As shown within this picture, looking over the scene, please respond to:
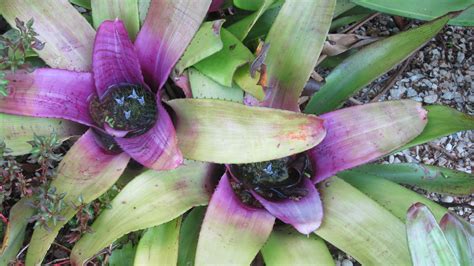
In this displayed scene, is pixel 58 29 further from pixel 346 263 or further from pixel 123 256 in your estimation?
pixel 346 263

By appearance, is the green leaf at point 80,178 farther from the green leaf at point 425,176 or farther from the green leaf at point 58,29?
the green leaf at point 425,176

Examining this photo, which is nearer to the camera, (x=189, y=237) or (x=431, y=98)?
(x=189, y=237)

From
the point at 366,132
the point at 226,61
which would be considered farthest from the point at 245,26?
the point at 366,132

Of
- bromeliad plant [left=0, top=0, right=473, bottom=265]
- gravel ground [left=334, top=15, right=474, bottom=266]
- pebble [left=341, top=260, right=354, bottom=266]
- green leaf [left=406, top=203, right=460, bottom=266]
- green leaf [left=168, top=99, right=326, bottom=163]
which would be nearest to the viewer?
green leaf [left=406, top=203, right=460, bottom=266]

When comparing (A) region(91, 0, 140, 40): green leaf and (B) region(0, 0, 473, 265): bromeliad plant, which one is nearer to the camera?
(B) region(0, 0, 473, 265): bromeliad plant

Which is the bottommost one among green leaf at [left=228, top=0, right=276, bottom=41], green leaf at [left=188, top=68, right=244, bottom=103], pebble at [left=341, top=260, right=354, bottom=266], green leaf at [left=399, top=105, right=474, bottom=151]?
pebble at [left=341, top=260, right=354, bottom=266]

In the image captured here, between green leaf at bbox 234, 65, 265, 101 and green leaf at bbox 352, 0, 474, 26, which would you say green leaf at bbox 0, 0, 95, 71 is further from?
green leaf at bbox 352, 0, 474, 26

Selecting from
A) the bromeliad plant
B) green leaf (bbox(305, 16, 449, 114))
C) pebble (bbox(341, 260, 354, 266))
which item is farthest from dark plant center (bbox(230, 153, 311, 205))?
pebble (bbox(341, 260, 354, 266))
